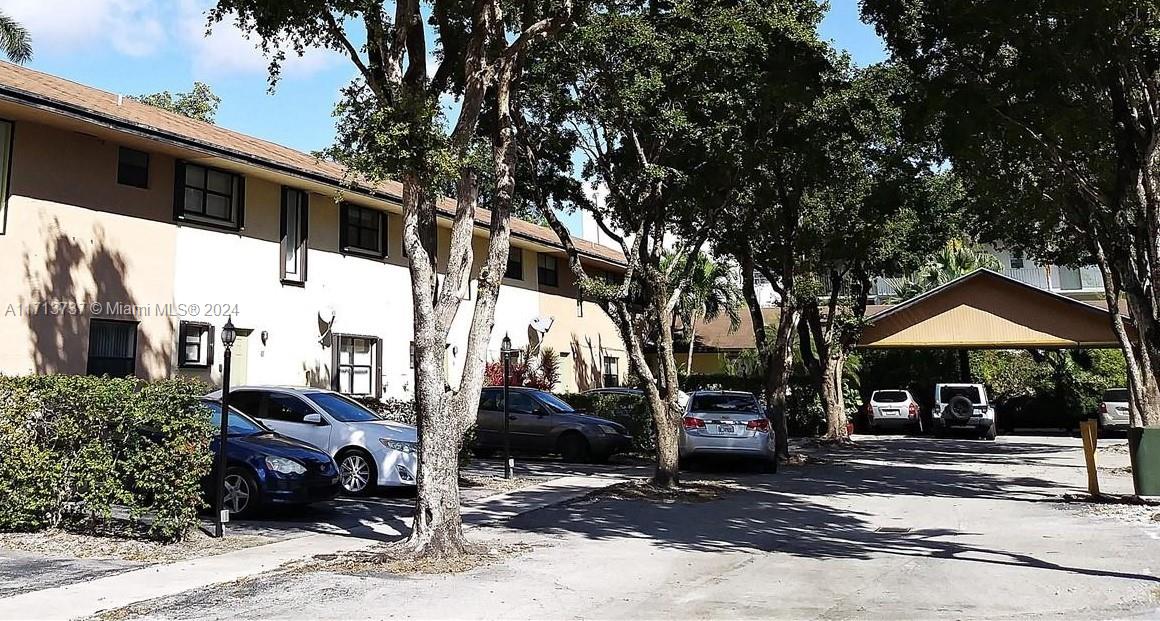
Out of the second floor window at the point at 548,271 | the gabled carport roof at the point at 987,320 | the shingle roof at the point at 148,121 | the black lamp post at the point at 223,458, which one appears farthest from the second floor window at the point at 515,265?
the black lamp post at the point at 223,458

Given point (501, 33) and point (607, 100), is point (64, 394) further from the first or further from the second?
point (607, 100)

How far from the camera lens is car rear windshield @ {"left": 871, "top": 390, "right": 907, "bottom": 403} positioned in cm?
3192

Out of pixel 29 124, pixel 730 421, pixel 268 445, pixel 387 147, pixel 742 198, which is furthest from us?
pixel 742 198

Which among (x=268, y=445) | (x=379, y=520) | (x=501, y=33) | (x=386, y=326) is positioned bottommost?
(x=379, y=520)

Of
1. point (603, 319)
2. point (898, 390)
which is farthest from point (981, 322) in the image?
point (603, 319)

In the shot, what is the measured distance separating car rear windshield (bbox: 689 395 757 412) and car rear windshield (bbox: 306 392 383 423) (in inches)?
264

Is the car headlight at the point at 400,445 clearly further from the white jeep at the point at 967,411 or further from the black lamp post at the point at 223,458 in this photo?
the white jeep at the point at 967,411

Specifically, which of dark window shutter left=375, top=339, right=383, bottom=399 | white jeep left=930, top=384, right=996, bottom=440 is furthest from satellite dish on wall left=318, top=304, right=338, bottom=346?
white jeep left=930, top=384, right=996, bottom=440

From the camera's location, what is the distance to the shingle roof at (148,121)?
13531mm

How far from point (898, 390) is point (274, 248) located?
22884 mm

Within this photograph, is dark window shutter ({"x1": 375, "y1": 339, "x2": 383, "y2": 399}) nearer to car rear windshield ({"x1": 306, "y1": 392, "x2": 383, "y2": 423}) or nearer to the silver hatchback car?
car rear windshield ({"x1": 306, "y1": 392, "x2": 383, "y2": 423})

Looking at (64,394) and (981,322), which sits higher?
(981,322)

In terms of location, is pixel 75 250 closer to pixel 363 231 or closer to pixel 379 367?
pixel 363 231

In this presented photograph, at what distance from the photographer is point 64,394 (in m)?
9.93
